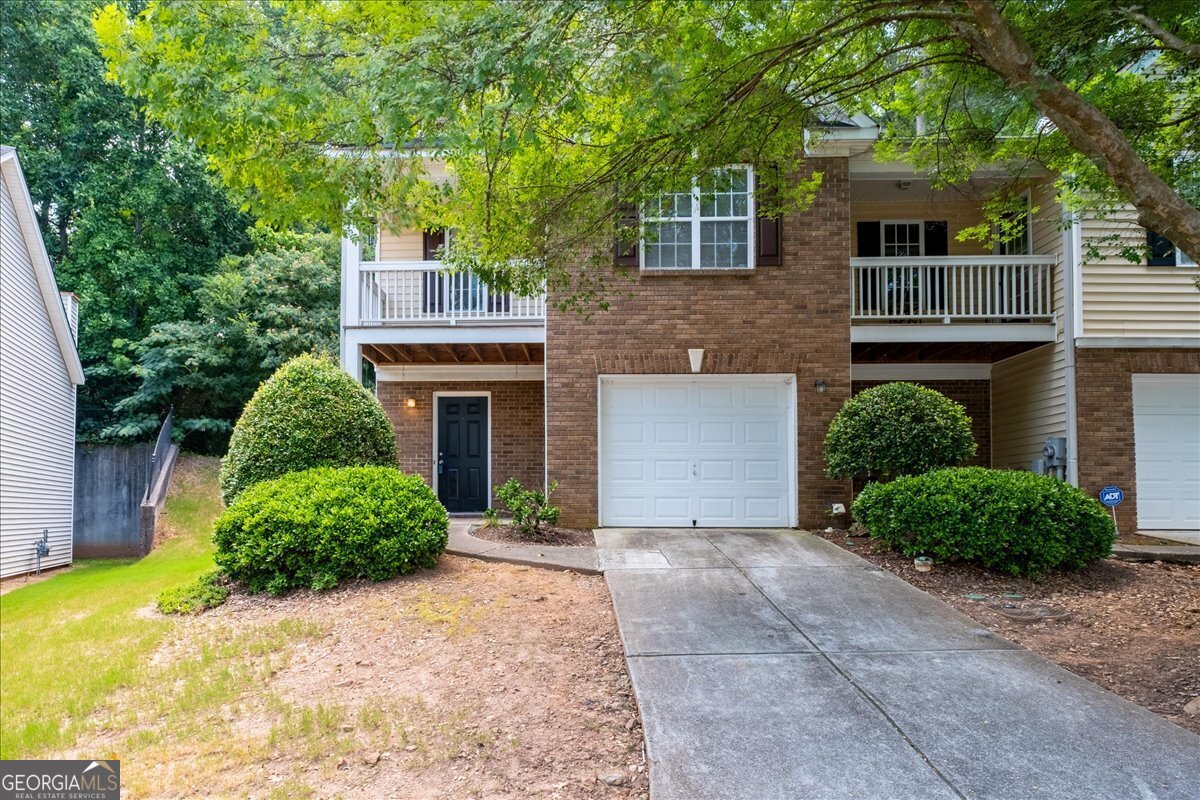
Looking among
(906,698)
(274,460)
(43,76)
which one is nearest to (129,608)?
(274,460)

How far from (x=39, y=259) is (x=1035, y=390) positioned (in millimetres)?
18310

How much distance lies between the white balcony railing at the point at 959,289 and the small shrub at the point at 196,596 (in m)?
8.51

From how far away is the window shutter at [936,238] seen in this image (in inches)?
421

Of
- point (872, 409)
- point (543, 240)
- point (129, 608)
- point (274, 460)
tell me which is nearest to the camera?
point (543, 240)

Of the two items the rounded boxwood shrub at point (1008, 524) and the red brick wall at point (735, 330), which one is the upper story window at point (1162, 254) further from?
the rounded boxwood shrub at point (1008, 524)

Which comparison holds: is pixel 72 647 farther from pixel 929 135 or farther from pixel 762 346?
pixel 929 135

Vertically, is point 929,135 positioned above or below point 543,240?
above

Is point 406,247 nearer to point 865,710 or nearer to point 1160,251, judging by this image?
point 865,710

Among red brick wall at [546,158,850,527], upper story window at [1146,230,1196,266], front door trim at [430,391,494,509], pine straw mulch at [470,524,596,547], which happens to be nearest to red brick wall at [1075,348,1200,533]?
upper story window at [1146,230,1196,266]

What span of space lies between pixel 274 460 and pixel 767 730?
6.07 metres

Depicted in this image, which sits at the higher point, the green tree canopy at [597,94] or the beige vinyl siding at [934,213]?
the beige vinyl siding at [934,213]

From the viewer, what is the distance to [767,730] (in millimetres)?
3391

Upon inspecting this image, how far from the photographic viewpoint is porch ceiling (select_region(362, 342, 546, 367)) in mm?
9875

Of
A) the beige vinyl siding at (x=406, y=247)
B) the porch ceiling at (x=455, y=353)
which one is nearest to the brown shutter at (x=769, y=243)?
the porch ceiling at (x=455, y=353)
